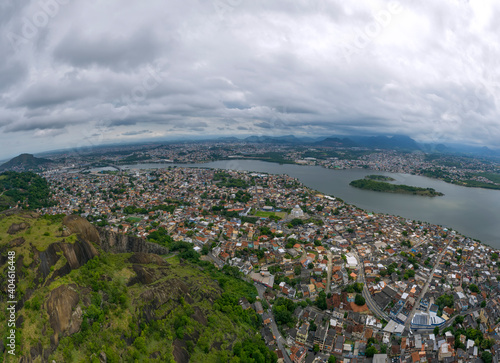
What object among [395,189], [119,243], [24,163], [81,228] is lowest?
[395,189]

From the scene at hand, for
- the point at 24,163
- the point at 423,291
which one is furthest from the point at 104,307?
the point at 24,163

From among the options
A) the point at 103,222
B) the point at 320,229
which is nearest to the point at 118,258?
the point at 103,222

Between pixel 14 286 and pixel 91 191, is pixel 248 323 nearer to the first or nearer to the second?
pixel 14 286

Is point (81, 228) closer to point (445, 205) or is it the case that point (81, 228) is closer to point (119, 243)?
point (119, 243)

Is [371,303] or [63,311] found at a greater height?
[63,311]

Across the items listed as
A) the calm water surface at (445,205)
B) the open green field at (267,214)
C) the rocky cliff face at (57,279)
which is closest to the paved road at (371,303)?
the rocky cliff face at (57,279)

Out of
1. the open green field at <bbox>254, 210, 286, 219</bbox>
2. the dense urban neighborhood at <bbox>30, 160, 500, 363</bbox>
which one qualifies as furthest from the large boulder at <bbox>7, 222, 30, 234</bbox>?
the open green field at <bbox>254, 210, 286, 219</bbox>

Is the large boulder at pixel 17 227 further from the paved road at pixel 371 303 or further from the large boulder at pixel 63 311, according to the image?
the paved road at pixel 371 303

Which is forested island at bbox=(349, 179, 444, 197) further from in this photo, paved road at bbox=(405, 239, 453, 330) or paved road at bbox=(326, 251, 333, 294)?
paved road at bbox=(326, 251, 333, 294)

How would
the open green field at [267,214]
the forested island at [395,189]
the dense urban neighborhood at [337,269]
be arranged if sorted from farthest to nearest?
the forested island at [395,189]
the open green field at [267,214]
the dense urban neighborhood at [337,269]
